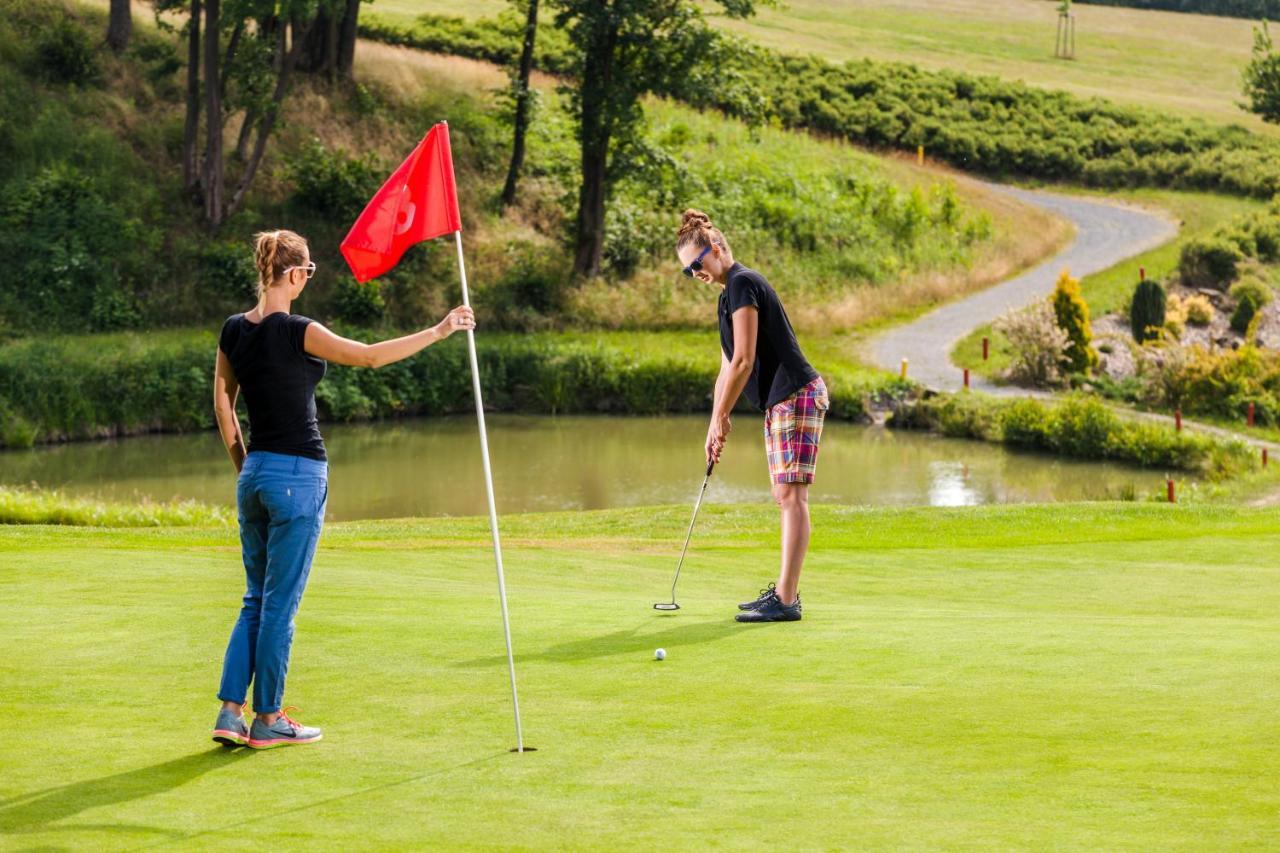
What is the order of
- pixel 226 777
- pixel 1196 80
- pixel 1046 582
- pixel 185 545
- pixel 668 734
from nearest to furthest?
pixel 226 777 < pixel 668 734 < pixel 1046 582 < pixel 185 545 < pixel 1196 80

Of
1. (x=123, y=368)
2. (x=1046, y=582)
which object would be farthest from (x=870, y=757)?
(x=123, y=368)

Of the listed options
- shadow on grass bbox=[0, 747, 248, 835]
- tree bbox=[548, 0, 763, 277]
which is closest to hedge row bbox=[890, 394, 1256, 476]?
tree bbox=[548, 0, 763, 277]

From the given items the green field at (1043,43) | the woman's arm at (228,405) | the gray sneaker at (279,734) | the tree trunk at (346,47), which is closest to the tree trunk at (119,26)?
the tree trunk at (346,47)

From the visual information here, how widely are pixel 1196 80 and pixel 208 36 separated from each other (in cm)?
6587

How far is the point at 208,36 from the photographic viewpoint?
118ft

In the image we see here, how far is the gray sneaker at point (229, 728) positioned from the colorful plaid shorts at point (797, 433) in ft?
12.8

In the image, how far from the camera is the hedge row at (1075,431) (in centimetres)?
2880

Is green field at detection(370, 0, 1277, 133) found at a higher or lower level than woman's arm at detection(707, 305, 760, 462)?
higher

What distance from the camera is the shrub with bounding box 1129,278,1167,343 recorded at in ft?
128

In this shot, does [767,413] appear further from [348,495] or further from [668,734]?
[348,495]

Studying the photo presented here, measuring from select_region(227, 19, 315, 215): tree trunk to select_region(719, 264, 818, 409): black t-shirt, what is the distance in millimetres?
28410

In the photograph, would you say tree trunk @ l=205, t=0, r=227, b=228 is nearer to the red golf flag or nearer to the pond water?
the pond water

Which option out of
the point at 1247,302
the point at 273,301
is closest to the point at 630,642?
the point at 273,301

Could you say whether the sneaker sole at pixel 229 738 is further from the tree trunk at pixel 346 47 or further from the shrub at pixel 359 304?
the tree trunk at pixel 346 47
